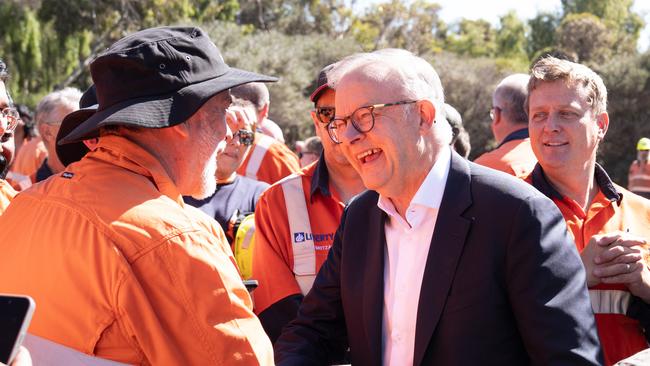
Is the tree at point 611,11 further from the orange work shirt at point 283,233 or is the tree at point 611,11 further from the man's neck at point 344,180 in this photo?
the orange work shirt at point 283,233

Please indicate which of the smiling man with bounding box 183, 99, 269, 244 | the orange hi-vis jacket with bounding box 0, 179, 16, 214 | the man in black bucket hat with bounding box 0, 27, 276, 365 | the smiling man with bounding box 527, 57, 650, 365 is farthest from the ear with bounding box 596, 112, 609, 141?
the orange hi-vis jacket with bounding box 0, 179, 16, 214

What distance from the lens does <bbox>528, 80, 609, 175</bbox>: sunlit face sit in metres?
3.69

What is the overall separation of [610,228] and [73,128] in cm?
233

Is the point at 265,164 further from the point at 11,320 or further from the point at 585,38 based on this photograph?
the point at 585,38

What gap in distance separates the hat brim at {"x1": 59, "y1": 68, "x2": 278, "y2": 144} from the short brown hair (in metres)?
1.88

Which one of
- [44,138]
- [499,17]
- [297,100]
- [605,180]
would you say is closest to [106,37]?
[297,100]

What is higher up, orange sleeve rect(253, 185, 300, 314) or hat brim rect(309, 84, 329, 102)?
hat brim rect(309, 84, 329, 102)

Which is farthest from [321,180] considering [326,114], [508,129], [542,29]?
[542,29]

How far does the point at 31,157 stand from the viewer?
7980 millimetres

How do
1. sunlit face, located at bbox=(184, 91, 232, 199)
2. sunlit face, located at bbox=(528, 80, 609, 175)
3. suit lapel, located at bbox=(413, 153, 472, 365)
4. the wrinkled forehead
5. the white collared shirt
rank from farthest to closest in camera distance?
sunlit face, located at bbox=(528, 80, 609, 175) → the wrinkled forehead → the white collared shirt → suit lapel, located at bbox=(413, 153, 472, 365) → sunlit face, located at bbox=(184, 91, 232, 199)

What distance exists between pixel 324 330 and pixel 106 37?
34.4 meters

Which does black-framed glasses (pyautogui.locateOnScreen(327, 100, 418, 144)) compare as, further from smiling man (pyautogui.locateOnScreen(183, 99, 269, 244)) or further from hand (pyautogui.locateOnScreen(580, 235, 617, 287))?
smiling man (pyautogui.locateOnScreen(183, 99, 269, 244))

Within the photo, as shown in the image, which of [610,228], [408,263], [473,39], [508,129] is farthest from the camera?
[473,39]

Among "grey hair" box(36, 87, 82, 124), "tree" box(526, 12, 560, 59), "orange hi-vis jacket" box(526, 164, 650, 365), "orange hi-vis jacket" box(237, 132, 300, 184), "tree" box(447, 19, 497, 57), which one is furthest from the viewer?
"tree" box(447, 19, 497, 57)
